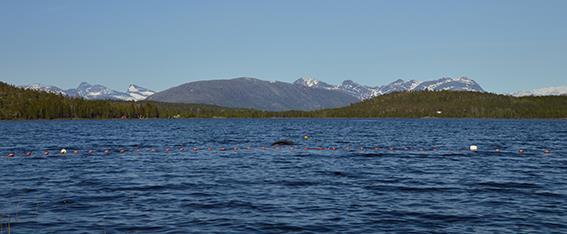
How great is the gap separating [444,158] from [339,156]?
11.5 m

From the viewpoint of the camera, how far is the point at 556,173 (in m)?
47.6

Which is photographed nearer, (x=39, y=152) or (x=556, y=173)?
(x=556, y=173)

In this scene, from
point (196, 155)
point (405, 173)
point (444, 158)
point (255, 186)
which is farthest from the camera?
point (196, 155)

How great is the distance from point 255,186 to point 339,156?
90.5ft

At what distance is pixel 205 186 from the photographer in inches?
1537

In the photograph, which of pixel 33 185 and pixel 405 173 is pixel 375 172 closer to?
pixel 405 173

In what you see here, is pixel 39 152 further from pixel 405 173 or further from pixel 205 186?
pixel 405 173

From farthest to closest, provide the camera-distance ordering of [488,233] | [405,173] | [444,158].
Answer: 1. [444,158]
2. [405,173]
3. [488,233]

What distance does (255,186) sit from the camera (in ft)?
128

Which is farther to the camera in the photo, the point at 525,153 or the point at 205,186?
the point at 525,153

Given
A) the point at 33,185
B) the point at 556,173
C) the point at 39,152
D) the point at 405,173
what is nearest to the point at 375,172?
the point at 405,173

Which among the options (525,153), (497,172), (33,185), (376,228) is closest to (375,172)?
(497,172)

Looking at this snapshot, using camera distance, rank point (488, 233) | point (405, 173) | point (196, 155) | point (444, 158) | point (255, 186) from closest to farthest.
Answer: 1. point (488, 233)
2. point (255, 186)
3. point (405, 173)
4. point (444, 158)
5. point (196, 155)

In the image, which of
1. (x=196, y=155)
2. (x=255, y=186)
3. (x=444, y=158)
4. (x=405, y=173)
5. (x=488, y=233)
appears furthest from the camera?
(x=196, y=155)
